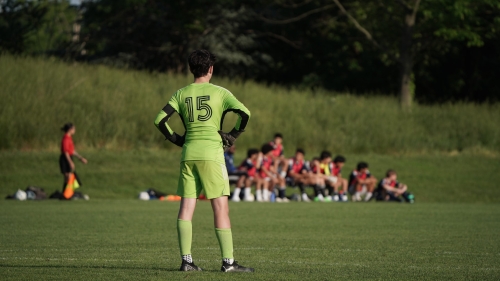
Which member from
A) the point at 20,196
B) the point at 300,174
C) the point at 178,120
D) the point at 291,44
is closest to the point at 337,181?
the point at 300,174

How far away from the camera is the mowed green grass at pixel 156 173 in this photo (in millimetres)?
25922

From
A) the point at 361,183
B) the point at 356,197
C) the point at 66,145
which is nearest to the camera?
the point at 66,145

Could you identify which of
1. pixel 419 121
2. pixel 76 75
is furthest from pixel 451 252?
pixel 419 121

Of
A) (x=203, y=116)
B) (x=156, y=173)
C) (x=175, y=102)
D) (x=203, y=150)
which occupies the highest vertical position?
(x=175, y=102)

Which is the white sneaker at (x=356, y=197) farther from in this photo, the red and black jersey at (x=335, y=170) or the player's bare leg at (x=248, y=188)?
the player's bare leg at (x=248, y=188)

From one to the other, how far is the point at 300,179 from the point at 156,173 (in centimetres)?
547

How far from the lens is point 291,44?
2087 inches

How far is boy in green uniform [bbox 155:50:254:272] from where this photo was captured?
26.3 feet

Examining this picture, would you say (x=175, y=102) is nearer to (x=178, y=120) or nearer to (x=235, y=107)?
(x=235, y=107)

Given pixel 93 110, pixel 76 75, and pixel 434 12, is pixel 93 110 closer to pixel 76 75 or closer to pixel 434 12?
pixel 76 75

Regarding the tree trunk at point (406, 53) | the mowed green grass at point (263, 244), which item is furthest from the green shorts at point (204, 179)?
the tree trunk at point (406, 53)

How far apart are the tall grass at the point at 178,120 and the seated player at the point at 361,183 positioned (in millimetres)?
8125

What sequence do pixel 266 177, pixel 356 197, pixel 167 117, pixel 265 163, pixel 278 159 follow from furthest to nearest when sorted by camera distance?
1. pixel 356 197
2. pixel 278 159
3. pixel 265 163
4. pixel 266 177
5. pixel 167 117

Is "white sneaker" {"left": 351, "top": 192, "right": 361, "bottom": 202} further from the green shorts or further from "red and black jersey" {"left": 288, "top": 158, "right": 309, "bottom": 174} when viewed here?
the green shorts
